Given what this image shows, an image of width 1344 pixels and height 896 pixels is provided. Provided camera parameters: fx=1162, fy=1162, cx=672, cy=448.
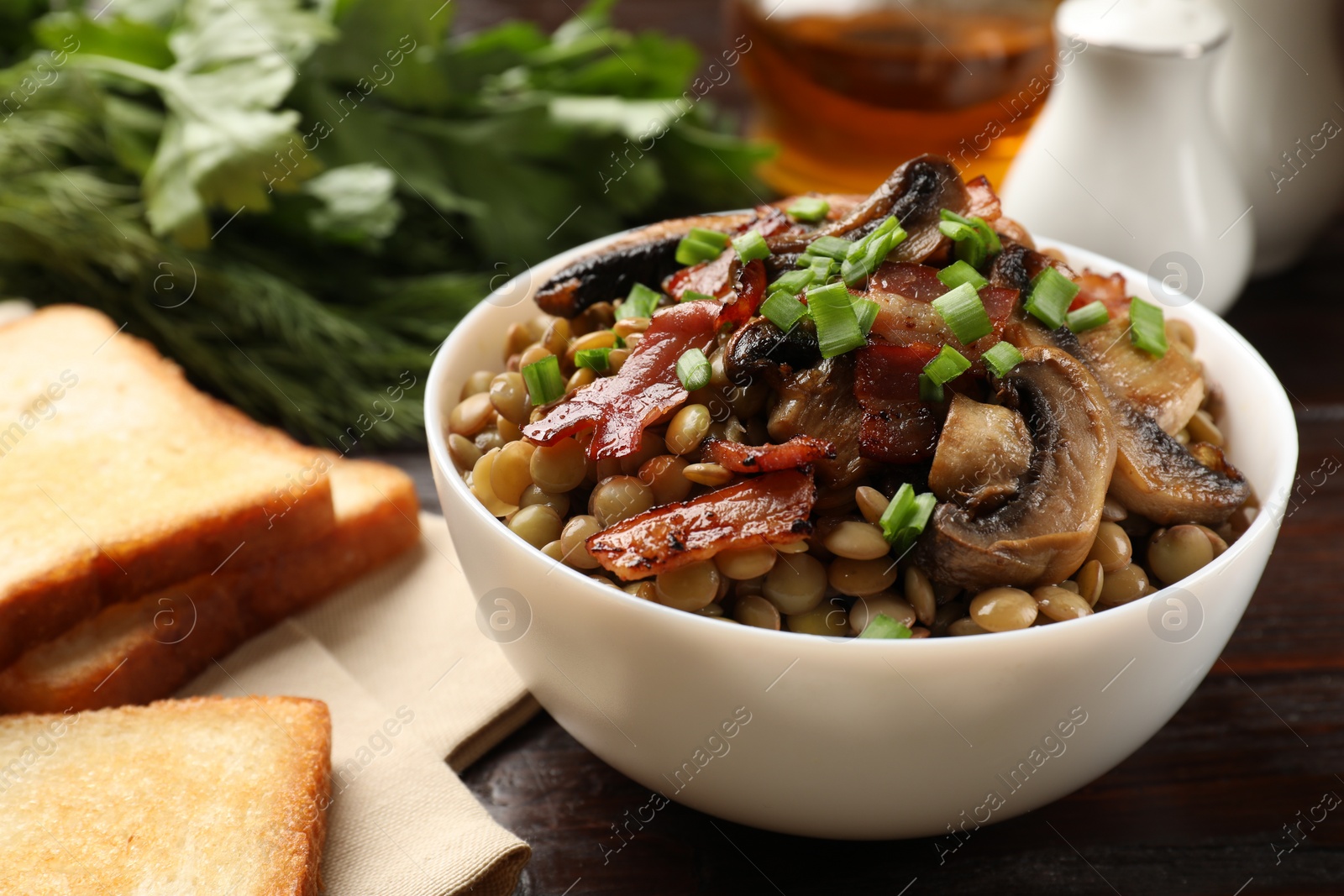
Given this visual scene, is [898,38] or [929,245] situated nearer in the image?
[929,245]

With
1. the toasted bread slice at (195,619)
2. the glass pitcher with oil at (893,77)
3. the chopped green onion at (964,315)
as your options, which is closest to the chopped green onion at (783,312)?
the chopped green onion at (964,315)

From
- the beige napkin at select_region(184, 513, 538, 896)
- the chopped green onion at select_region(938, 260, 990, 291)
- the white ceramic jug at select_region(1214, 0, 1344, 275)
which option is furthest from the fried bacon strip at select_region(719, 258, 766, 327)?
the white ceramic jug at select_region(1214, 0, 1344, 275)

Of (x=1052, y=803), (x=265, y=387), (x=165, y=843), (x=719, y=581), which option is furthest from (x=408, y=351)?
(x=1052, y=803)

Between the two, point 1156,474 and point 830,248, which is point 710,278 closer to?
point 830,248

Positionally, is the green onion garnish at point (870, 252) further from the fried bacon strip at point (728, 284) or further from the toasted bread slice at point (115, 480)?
the toasted bread slice at point (115, 480)

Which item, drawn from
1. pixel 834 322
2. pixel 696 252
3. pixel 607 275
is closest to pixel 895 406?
pixel 834 322

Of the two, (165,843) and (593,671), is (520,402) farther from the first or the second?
(165,843)

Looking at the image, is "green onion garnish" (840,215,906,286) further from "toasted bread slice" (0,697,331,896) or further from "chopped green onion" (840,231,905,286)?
"toasted bread slice" (0,697,331,896)
